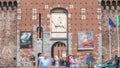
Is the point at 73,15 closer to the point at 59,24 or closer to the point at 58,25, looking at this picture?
the point at 59,24

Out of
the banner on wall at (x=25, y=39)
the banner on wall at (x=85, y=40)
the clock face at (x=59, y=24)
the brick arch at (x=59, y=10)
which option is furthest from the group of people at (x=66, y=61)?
the brick arch at (x=59, y=10)

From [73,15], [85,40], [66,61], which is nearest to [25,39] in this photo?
[73,15]

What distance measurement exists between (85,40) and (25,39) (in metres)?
6.69

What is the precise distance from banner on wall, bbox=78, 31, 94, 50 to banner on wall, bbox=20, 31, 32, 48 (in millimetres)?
5560

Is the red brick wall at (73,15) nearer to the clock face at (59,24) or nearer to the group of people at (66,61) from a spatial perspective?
the clock face at (59,24)

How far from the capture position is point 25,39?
47.8 m

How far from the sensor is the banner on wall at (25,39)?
1876 inches

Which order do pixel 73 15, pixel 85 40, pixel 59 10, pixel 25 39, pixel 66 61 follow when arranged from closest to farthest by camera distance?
pixel 66 61 < pixel 25 39 < pixel 85 40 < pixel 73 15 < pixel 59 10

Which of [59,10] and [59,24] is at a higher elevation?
[59,10]

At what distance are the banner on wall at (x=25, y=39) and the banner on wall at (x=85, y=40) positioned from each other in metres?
5.56

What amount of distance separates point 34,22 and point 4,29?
3495 mm

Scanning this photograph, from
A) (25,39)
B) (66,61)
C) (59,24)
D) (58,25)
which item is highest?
(59,24)

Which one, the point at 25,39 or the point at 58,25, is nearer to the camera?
the point at 25,39

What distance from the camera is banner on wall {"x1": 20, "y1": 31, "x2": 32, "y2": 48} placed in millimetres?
47656
